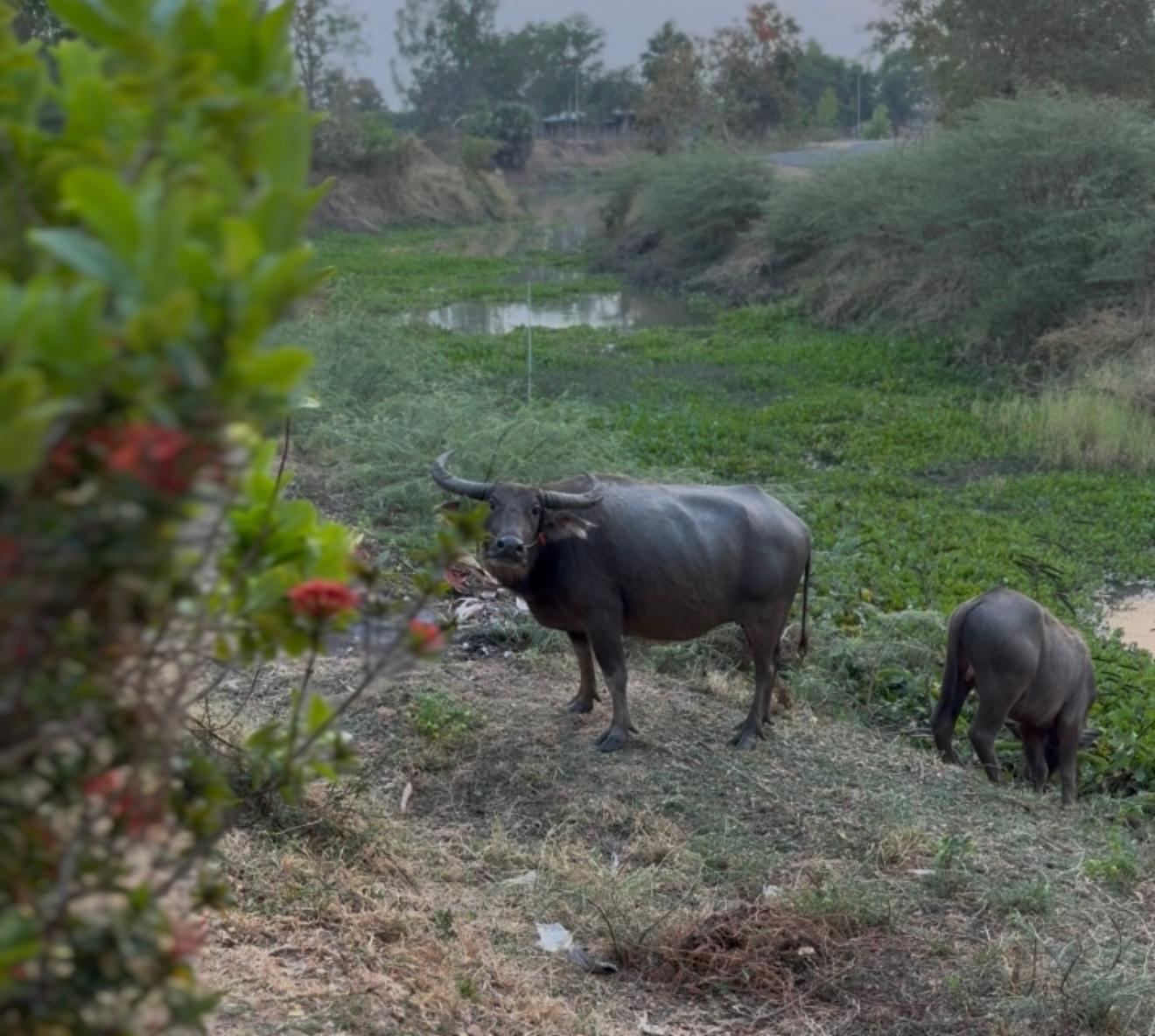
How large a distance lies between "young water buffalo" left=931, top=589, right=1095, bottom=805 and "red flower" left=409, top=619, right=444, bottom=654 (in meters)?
5.45

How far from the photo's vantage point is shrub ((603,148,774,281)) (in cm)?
3014

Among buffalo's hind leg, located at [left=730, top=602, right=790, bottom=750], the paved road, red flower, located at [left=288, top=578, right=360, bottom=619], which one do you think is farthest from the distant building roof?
red flower, located at [left=288, top=578, right=360, bottom=619]

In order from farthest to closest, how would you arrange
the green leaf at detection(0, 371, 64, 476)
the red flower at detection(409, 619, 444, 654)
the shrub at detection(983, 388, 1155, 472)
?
the shrub at detection(983, 388, 1155, 472)
the red flower at detection(409, 619, 444, 654)
the green leaf at detection(0, 371, 64, 476)

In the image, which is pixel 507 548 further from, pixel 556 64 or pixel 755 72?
pixel 556 64

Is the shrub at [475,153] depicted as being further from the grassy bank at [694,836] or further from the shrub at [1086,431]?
the grassy bank at [694,836]

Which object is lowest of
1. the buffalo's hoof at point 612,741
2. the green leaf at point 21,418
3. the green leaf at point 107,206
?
the buffalo's hoof at point 612,741

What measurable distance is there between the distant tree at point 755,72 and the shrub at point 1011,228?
25443 millimetres

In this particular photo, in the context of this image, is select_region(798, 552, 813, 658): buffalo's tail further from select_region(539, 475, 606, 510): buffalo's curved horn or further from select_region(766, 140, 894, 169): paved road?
select_region(766, 140, 894, 169): paved road

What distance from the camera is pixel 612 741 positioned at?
5977mm

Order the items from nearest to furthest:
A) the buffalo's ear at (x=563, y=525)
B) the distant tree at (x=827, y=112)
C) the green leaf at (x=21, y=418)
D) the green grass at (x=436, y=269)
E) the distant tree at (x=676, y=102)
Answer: the green leaf at (x=21, y=418)
the buffalo's ear at (x=563, y=525)
the green grass at (x=436, y=269)
the distant tree at (x=676, y=102)
the distant tree at (x=827, y=112)

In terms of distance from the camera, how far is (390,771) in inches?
223

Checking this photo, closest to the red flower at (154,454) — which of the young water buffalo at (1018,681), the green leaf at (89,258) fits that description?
the green leaf at (89,258)

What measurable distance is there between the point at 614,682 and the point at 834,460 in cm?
774

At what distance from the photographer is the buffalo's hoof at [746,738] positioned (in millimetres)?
6164
